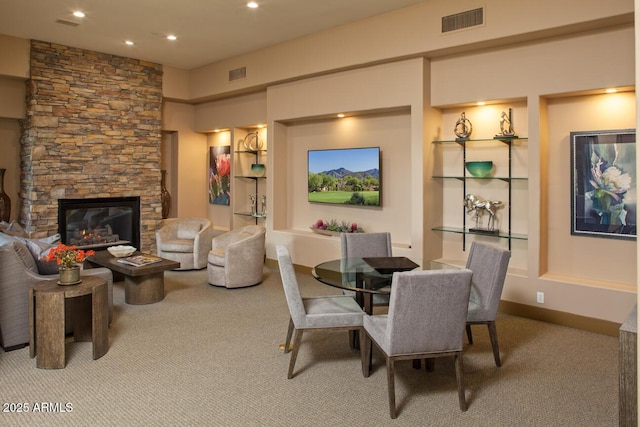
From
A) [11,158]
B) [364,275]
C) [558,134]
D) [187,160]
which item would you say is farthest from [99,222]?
[558,134]

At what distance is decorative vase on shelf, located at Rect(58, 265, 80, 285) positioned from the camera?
12.2 ft

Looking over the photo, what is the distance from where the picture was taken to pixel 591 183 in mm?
4652

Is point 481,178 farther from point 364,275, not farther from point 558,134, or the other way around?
point 364,275

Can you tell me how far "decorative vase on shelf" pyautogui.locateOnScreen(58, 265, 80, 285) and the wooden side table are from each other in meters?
0.04

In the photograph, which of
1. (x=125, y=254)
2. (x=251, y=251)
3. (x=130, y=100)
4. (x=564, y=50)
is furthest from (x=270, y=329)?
(x=130, y=100)

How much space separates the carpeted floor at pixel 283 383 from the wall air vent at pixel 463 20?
3.16 metres

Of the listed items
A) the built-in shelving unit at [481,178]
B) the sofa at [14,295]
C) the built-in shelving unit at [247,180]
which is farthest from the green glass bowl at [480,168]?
the sofa at [14,295]

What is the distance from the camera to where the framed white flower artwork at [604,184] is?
4.45m

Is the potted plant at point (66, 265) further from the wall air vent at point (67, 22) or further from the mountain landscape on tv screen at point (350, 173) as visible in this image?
the mountain landscape on tv screen at point (350, 173)

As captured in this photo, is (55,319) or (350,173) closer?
(55,319)

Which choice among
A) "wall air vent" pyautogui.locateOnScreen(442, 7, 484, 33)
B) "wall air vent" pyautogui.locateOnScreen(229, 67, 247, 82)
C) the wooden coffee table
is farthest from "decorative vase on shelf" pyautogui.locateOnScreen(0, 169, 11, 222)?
"wall air vent" pyautogui.locateOnScreen(442, 7, 484, 33)

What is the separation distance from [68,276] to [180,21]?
3.74 meters

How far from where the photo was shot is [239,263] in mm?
6059

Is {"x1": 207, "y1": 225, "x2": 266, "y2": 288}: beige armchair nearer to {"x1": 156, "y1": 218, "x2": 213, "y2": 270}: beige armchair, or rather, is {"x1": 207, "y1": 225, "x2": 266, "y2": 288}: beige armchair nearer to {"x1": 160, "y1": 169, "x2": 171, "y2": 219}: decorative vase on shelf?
{"x1": 156, "y1": 218, "x2": 213, "y2": 270}: beige armchair
